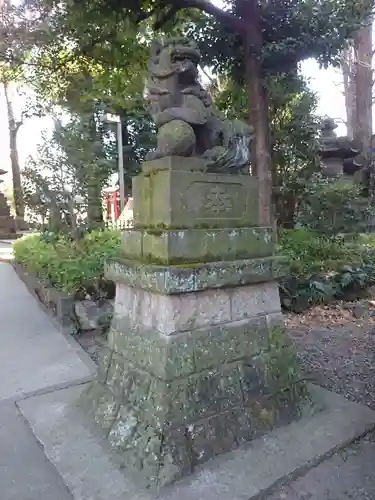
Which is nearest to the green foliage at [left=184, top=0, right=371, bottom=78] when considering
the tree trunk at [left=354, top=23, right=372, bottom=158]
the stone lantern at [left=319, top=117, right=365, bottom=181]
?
the stone lantern at [left=319, top=117, right=365, bottom=181]

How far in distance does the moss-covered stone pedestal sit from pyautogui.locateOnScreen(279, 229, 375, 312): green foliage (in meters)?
3.06

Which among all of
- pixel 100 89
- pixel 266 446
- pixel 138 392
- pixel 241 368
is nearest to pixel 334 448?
pixel 266 446

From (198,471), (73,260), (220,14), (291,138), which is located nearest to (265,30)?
(220,14)

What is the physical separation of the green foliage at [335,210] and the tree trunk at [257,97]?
1.65 meters

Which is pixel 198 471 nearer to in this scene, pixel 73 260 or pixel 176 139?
pixel 176 139

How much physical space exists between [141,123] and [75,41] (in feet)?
22.3

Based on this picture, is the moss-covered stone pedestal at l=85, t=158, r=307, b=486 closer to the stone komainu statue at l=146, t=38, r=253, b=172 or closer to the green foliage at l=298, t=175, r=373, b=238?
the stone komainu statue at l=146, t=38, r=253, b=172

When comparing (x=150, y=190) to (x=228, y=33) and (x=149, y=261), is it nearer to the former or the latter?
(x=149, y=261)

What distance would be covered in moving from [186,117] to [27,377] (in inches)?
105

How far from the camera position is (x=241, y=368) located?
2.42 meters

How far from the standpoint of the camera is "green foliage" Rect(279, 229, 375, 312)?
5.75 meters


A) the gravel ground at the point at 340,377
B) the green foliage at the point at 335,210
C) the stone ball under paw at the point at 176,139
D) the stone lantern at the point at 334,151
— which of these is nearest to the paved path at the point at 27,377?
the gravel ground at the point at 340,377

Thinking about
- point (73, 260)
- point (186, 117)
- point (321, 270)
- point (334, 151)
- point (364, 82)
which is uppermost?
point (364, 82)

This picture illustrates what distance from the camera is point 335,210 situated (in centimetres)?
724
